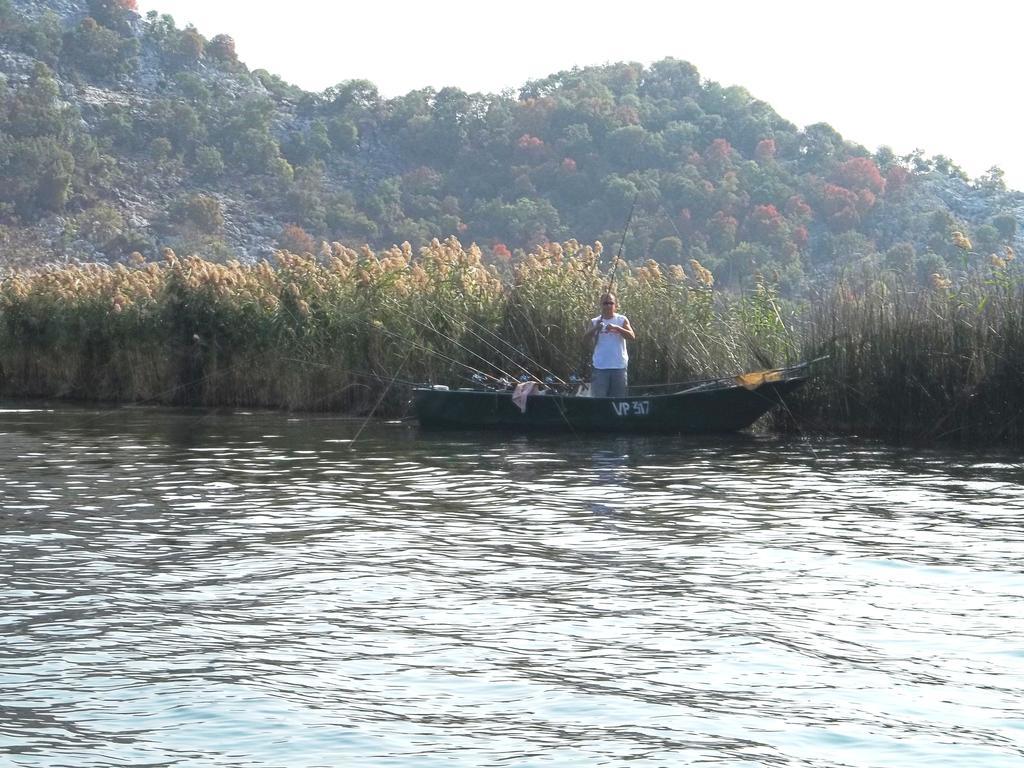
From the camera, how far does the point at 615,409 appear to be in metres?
19.8

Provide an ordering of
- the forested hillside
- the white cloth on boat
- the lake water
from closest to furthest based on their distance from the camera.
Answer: the lake water
the white cloth on boat
the forested hillside

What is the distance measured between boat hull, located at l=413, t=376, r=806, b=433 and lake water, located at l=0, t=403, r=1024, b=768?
3140mm

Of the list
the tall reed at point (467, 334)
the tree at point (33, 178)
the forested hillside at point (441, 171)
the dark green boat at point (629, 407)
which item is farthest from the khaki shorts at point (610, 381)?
the tree at point (33, 178)

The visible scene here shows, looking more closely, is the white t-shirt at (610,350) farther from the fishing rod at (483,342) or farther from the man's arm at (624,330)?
the fishing rod at (483,342)

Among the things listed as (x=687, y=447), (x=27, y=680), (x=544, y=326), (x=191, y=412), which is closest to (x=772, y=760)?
(x=27, y=680)

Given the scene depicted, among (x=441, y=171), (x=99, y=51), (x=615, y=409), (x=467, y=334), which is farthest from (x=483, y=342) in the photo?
(x=99, y=51)

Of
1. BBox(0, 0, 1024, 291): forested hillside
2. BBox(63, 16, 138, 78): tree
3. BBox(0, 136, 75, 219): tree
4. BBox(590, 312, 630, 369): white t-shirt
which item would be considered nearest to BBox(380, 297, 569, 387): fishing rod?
BBox(590, 312, 630, 369): white t-shirt

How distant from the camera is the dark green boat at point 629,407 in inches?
757

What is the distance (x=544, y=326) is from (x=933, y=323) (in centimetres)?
559

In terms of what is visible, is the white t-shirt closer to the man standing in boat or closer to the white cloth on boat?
the man standing in boat

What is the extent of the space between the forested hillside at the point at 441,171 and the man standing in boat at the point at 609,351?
45.6 meters

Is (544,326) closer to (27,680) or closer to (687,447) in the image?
(687,447)

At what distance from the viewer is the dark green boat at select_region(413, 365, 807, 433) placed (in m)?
19.2

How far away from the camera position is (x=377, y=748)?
21.0ft
